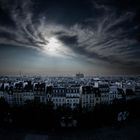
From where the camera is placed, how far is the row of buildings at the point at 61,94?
920 cm

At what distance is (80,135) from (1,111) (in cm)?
334

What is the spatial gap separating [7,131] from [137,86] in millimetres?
9360

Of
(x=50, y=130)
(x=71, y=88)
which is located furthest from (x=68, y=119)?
(x=71, y=88)

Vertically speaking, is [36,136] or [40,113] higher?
[40,113]

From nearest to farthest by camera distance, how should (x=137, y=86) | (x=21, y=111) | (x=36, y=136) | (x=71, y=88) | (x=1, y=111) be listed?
(x=36, y=136)
(x=21, y=111)
(x=1, y=111)
(x=71, y=88)
(x=137, y=86)

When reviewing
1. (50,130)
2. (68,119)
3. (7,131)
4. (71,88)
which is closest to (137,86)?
(71,88)

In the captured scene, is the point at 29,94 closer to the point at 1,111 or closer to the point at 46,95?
the point at 46,95

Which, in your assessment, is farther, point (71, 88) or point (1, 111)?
point (71, 88)

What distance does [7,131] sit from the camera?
4844 millimetres

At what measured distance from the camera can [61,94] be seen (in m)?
9.23

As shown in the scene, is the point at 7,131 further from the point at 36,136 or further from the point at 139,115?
the point at 139,115

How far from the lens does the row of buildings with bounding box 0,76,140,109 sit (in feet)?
30.2

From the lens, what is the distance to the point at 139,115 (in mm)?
6402

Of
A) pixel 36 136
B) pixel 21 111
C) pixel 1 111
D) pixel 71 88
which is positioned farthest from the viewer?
pixel 71 88
